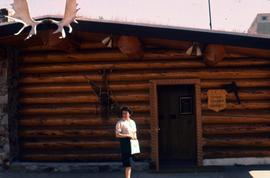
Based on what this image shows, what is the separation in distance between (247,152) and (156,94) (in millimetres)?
2798

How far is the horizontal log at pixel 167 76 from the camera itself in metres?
11.1

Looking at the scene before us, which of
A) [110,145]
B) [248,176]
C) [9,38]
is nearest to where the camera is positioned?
[248,176]

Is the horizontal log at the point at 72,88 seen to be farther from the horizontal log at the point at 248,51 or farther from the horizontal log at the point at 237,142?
the horizontal log at the point at 248,51

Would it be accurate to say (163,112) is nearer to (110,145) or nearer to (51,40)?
(110,145)

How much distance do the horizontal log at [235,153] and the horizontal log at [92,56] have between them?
257cm

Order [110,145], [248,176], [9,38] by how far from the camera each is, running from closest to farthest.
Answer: [248,176]
[9,38]
[110,145]

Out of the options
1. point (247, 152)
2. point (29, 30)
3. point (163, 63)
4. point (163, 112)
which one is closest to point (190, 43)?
point (163, 63)

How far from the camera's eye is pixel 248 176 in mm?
10023

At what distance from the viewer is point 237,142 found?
11.2 meters

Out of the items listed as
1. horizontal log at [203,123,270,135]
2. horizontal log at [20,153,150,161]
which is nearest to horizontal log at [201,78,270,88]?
horizontal log at [203,123,270,135]

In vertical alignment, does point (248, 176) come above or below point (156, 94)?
below

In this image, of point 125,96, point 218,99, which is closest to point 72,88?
point 125,96

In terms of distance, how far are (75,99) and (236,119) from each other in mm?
4268

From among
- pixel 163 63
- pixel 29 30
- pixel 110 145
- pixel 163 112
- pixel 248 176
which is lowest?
pixel 248 176
